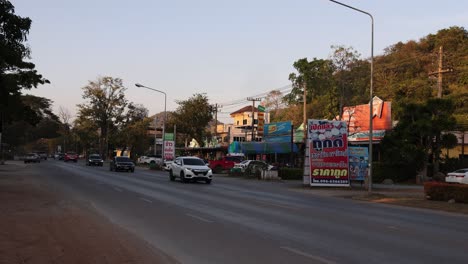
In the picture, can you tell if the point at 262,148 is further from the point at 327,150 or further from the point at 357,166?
the point at 327,150

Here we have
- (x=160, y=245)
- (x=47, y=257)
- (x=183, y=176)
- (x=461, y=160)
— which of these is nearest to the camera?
(x=47, y=257)

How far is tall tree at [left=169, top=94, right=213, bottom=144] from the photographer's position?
7544 cm

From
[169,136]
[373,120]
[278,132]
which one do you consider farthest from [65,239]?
[169,136]

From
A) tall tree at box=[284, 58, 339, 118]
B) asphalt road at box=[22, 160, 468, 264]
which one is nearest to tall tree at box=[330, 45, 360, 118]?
tall tree at box=[284, 58, 339, 118]

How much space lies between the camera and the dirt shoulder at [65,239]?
859cm

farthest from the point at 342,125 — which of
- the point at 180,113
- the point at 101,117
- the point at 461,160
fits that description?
the point at 101,117

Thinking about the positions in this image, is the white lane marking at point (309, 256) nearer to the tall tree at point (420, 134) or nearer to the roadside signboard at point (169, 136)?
the tall tree at point (420, 134)

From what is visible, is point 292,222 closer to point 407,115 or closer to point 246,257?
point 246,257

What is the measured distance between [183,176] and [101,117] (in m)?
75.2

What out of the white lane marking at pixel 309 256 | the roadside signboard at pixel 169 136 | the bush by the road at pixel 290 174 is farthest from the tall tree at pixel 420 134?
the white lane marking at pixel 309 256

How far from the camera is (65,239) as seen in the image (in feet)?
34.3

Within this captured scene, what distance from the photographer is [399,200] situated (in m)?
24.8

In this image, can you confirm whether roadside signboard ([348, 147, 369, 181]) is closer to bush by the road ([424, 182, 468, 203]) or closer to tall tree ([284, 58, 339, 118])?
bush by the road ([424, 182, 468, 203])

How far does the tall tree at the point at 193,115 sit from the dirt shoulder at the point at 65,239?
193 feet
